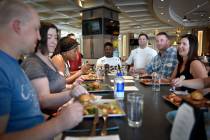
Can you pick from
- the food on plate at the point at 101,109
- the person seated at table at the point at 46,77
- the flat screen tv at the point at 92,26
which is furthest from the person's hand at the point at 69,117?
the flat screen tv at the point at 92,26

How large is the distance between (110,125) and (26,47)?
1.87ft

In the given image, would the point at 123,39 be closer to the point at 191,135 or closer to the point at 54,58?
the point at 54,58

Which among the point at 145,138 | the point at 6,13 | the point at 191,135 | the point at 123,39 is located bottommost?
the point at 145,138

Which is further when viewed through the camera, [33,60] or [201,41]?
[201,41]

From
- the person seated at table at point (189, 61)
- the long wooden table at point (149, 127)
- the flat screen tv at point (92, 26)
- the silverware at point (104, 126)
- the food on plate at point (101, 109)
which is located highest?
the flat screen tv at point (92, 26)

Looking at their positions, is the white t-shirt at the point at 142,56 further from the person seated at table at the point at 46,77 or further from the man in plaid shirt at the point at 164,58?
the person seated at table at the point at 46,77

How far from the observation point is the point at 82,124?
3.86 ft

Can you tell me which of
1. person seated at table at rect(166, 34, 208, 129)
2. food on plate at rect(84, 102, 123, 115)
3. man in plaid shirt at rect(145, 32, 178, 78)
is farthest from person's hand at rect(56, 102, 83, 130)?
man in plaid shirt at rect(145, 32, 178, 78)

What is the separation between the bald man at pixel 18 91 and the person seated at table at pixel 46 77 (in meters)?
0.43

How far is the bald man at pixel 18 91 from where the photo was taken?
811 mm

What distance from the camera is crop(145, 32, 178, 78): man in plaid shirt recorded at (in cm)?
377

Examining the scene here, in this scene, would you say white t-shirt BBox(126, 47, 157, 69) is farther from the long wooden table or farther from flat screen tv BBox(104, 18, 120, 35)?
the long wooden table

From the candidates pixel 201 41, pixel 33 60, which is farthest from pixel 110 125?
pixel 201 41

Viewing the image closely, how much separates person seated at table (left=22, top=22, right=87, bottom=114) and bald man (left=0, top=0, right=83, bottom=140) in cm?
43
